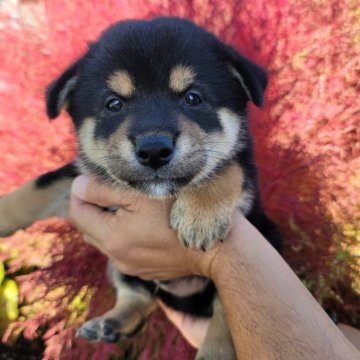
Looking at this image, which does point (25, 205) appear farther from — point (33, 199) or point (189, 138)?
point (189, 138)

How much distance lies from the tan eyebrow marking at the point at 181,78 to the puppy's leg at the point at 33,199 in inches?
36.0

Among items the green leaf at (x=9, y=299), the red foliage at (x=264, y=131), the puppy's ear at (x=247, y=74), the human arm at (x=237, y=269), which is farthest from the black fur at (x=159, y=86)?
the green leaf at (x=9, y=299)

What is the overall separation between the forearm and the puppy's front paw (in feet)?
0.23

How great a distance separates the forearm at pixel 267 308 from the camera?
5.23ft

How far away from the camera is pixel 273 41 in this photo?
7.68 ft

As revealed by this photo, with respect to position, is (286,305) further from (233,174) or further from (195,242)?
(233,174)

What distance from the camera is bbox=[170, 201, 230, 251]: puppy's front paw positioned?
5.96 ft

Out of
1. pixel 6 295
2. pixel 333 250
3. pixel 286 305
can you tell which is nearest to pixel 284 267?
pixel 286 305

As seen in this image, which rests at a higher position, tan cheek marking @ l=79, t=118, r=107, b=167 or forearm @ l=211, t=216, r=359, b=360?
tan cheek marking @ l=79, t=118, r=107, b=167

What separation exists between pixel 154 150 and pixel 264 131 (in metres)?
1.11

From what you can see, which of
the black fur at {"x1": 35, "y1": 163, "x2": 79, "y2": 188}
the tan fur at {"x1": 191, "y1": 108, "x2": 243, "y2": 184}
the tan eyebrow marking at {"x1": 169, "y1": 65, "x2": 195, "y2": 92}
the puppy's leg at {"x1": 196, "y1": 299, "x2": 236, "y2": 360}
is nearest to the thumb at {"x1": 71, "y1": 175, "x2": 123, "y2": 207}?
the black fur at {"x1": 35, "y1": 163, "x2": 79, "y2": 188}

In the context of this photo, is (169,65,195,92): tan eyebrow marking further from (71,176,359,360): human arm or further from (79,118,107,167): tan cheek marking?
(71,176,359,360): human arm

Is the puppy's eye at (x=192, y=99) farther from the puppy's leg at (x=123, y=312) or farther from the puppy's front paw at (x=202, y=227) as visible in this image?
the puppy's leg at (x=123, y=312)

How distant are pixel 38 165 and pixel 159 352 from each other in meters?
1.28
